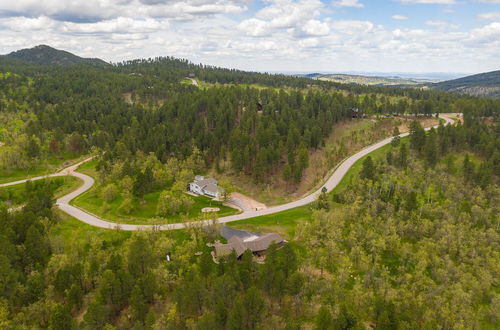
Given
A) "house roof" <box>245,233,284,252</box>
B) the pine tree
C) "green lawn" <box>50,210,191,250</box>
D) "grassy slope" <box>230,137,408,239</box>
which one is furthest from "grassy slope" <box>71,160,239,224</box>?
the pine tree

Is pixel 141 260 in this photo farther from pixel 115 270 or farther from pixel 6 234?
pixel 6 234

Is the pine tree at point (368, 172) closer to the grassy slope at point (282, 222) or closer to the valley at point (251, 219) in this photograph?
the valley at point (251, 219)

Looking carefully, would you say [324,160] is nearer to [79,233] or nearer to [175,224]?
[175,224]

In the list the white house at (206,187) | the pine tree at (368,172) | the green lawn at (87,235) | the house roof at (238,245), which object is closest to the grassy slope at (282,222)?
the house roof at (238,245)

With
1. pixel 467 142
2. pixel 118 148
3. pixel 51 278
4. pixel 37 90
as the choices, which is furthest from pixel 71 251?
pixel 37 90

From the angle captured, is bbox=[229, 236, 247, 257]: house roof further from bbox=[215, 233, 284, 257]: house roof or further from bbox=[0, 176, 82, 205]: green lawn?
bbox=[0, 176, 82, 205]: green lawn

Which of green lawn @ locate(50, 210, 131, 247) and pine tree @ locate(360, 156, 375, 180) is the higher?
pine tree @ locate(360, 156, 375, 180)
